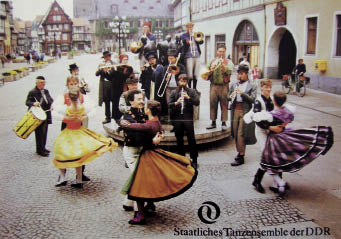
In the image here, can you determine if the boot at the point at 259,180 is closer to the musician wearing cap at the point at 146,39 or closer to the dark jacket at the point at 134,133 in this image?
the dark jacket at the point at 134,133

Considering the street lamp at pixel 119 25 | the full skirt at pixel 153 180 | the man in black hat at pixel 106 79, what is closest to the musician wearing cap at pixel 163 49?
the man in black hat at pixel 106 79

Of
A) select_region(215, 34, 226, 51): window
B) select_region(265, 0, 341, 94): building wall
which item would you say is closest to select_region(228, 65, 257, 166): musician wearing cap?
select_region(265, 0, 341, 94): building wall

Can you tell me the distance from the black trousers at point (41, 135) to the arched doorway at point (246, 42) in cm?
1898

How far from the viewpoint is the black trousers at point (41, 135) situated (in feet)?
27.3

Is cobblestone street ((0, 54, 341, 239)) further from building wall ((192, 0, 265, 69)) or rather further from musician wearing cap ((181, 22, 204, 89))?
building wall ((192, 0, 265, 69))

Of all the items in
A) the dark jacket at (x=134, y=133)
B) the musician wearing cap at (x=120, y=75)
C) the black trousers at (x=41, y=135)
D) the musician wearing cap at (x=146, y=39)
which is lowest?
the black trousers at (x=41, y=135)

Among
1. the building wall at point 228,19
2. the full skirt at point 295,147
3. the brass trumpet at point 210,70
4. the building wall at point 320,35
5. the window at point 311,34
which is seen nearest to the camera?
the full skirt at point 295,147

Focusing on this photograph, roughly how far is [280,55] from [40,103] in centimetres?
1804

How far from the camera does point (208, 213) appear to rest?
5.30 m

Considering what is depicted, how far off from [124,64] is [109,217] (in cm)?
474

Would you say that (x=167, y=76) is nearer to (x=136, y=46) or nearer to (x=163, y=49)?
(x=163, y=49)

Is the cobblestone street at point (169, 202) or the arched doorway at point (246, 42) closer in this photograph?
the cobblestone street at point (169, 202)

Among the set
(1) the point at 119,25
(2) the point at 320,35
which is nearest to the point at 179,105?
(2) the point at 320,35

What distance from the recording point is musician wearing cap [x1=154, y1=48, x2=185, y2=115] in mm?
8281
